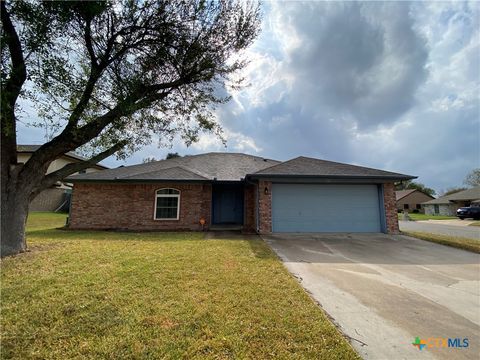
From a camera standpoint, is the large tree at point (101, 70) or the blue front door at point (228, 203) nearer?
the large tree at point (101, 70)

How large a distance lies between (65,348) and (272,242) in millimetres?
6729

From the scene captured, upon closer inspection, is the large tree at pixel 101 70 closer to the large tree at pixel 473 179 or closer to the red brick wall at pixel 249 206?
the red brick wall at pixel 249 206

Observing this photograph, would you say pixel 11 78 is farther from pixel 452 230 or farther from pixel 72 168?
pixel 452 230

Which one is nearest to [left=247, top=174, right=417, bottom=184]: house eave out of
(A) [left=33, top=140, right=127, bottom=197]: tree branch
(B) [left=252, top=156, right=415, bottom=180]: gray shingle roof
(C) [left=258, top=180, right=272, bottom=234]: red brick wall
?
(B) [left=252, top=156, right=415, bottom=180]: gray shingle roof

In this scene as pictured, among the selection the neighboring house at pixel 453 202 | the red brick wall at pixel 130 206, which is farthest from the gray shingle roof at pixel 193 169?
the neighboring house at pixel 453 202

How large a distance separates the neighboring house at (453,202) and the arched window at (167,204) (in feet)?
128

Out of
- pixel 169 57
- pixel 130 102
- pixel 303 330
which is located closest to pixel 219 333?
pixel 303 330

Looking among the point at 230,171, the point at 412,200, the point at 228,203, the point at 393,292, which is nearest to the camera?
the point at 393,292

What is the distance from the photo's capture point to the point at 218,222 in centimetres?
1413

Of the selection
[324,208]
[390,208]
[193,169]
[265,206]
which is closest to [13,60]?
[193,169]

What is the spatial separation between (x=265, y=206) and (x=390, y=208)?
6076 mm

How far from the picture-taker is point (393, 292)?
4.04m

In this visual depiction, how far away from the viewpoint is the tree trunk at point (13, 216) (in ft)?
18.9

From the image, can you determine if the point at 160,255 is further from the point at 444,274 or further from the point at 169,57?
the point at 444,274
